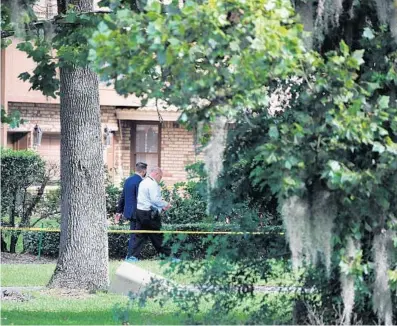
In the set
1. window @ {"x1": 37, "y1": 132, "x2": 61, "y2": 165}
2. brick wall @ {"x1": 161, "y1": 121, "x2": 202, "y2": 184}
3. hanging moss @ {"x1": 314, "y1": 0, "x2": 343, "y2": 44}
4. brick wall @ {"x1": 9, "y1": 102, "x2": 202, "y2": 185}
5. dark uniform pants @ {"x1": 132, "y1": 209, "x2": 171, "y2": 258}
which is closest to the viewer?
hanging moss @ {"x1": 314, "y1": 0, "x2": 343, "y2": 44}

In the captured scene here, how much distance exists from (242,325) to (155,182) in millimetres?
9487

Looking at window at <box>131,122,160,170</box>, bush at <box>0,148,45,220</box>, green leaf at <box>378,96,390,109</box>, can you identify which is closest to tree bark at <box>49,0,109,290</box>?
bush at <box>0,148,45,220</box>

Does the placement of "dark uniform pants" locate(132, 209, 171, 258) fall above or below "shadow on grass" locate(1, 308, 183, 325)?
above

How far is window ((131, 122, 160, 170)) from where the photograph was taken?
29.2 m

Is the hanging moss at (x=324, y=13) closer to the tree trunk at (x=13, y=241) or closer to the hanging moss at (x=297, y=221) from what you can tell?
the hanging moss at (x=297, y=221)

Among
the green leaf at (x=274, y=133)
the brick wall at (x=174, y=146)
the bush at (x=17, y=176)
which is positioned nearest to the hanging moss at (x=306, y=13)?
the green leaf at (x=274, y=133)

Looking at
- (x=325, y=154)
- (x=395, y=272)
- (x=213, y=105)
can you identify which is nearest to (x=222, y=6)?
(x=213, y=105)

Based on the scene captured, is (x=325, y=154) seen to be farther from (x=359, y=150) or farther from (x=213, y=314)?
(x=213, y=314)

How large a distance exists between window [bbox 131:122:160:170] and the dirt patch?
10.2 meters

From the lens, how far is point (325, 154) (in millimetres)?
7438

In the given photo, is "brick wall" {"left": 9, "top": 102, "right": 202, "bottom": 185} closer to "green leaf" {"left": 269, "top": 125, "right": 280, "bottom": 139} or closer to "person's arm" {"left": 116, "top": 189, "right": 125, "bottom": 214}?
"person's arm" {"left": 116, "top": 189, "right": 125, "bottom": 214}

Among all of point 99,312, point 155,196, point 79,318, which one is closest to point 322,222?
point 79,318

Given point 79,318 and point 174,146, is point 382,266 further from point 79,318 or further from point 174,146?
point 174,146

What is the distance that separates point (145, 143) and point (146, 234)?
466 inches
